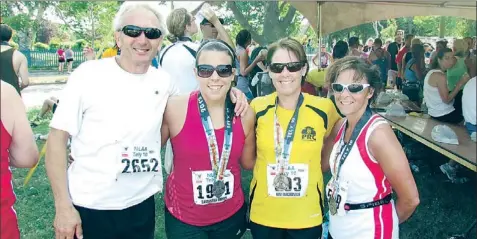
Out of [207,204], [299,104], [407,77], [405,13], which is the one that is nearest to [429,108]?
[407,77]

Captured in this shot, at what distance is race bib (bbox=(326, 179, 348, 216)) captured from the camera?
6.45 feet

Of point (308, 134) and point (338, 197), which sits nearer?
point (338, 197)

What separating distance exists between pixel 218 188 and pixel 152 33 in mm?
825

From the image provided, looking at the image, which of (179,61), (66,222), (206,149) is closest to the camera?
(66,222)

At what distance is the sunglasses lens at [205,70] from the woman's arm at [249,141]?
30cm

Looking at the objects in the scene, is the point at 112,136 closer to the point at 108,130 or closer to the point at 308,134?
the point at 108,130

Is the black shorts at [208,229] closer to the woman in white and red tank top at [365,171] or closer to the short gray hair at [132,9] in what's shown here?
the woman in white and red tank top at [365,171]

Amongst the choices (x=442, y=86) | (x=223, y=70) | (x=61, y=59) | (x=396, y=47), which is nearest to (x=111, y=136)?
(x=223, y=70)

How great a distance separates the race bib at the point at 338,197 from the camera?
197cm

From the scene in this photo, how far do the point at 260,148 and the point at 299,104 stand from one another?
1.03 ft

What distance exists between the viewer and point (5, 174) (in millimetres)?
1653

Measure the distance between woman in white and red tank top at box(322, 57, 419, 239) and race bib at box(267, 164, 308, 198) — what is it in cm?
15

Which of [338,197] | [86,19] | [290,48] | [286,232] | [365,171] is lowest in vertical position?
[286,232]

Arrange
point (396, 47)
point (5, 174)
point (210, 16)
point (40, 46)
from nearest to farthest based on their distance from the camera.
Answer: point (5, 174) < point (210, 16) < point (396, 47) < point (40, 46)
